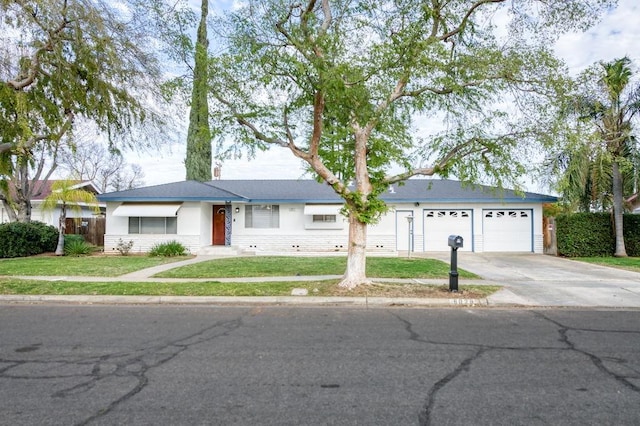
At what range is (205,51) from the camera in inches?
358

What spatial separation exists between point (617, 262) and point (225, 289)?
14.5 m

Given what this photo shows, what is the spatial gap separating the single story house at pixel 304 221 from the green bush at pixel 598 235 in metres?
2.16

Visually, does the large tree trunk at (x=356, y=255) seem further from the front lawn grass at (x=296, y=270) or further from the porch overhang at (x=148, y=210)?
the porch overhang at (x=148, y=210)

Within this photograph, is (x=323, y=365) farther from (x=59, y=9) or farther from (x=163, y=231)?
(x=163, y=231)

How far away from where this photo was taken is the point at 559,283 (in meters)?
10.8

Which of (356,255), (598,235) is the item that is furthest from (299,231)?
(598,235)

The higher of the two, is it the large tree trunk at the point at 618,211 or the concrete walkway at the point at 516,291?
the large tree trunk at the point at 618,211

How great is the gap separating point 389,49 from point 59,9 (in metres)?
7.21

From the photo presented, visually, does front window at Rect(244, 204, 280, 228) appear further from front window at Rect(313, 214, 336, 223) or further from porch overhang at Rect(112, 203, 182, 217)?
porch overhang at Rect(112, 203, 182, 217)

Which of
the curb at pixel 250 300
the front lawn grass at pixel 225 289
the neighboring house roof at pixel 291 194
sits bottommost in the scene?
the curb at pixel 250 300

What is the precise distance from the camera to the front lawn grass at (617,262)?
1413cm

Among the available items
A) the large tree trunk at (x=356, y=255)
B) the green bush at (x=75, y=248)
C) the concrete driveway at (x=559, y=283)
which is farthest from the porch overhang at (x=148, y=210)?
the concrete driveway at (x=559, y=283)

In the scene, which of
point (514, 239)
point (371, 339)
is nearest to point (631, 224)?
point (514, 239)

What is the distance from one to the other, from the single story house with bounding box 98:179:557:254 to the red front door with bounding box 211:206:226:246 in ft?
0.16
